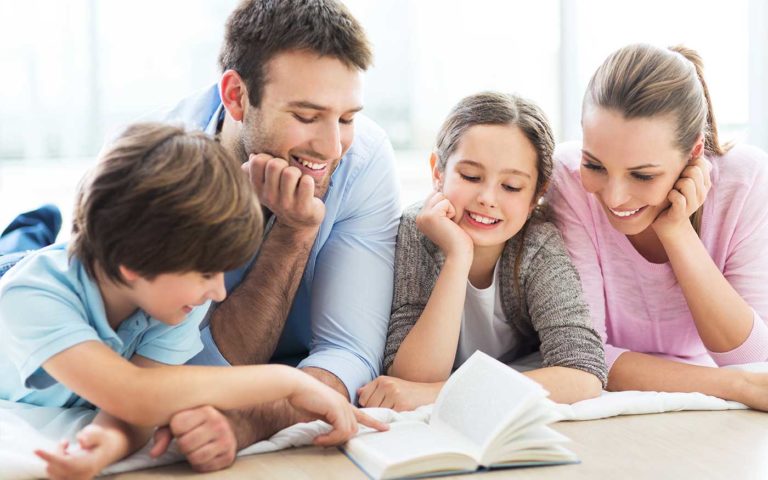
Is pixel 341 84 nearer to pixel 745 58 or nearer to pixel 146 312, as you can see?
pixel 146 312

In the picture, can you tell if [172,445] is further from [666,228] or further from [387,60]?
[387,60]

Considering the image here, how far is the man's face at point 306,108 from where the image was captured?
1.83 m

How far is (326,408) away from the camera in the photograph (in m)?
1.50

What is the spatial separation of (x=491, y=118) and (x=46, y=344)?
1.06 meters

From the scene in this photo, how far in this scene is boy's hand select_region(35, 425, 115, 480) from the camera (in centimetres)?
125

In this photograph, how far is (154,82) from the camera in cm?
336

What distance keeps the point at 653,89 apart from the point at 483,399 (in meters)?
0.74

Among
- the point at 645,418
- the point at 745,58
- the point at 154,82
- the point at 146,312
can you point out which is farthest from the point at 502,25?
the point at 146,312

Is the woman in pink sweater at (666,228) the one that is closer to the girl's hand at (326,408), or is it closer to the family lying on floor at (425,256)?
the family lying on floor at (425,256)

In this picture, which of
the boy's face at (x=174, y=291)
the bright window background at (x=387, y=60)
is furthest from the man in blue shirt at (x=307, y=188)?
the bright window background at (x=387, y=60)

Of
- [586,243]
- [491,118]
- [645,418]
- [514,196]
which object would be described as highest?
[491,118]

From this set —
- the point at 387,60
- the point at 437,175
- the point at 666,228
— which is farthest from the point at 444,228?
the point at 387,60

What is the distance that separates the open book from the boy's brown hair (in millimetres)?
379

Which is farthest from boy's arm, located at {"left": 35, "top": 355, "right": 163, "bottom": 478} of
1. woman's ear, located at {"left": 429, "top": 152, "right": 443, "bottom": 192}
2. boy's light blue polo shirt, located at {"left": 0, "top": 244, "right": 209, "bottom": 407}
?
woman's ear, located at {"left": 429, "top": 152, "right": 443, "bottom": 192}
